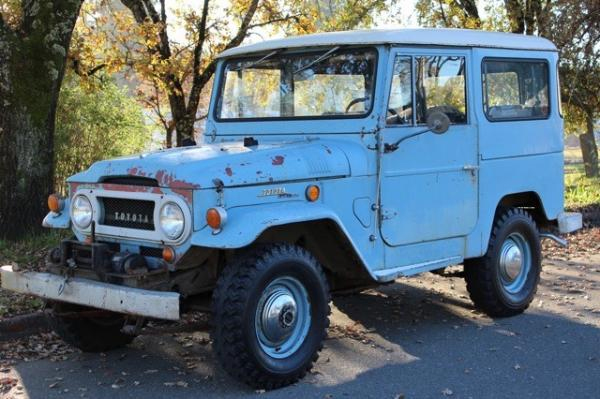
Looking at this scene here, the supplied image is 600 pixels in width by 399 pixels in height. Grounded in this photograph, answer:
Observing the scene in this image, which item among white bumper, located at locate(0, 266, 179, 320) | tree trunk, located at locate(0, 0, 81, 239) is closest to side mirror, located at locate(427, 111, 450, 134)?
white bumper, located at locate(0, 266, 179, 320)

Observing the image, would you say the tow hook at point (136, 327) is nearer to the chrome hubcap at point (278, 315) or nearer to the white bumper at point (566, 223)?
the chrome hubcap at point (278, 315)

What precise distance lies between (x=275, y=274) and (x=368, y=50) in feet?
6.27

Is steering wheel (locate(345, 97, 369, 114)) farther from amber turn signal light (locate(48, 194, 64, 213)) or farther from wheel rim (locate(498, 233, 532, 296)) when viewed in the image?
amber turn signal light (locate(48, 194, 64, 213))

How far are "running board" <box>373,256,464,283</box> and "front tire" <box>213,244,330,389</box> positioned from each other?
62 cm

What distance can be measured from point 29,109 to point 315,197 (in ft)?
15.5

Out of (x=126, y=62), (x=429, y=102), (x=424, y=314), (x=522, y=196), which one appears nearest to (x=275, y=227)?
(x=429, y=102)

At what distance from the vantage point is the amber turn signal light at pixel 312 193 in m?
5.15

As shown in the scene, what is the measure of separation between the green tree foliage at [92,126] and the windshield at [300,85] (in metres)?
8.08

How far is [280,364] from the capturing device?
16.1 ft

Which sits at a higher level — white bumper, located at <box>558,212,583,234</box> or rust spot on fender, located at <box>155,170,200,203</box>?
rust spot on fender, located at <box>155,170,200,203</box>

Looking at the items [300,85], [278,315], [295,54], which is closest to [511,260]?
[300,85]

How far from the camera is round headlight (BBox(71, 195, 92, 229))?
528 centimetres

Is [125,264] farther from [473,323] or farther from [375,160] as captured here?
[473,323]

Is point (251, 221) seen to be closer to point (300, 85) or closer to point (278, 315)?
point (278, 315)
